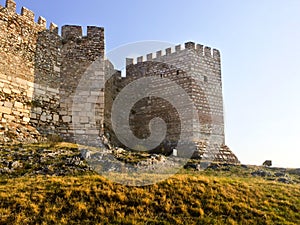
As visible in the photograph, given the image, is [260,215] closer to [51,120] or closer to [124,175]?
[124,175]

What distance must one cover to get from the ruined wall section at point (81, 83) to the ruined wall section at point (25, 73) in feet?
1.69

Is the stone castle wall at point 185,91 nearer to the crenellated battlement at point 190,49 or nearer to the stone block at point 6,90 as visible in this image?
the crenellated battlement at point 190,49

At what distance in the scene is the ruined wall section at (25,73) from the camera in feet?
49.8

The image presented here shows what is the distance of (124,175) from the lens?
1188 centimetres

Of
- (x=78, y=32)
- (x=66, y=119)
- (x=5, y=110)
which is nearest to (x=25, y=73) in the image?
(x=5, y=110)

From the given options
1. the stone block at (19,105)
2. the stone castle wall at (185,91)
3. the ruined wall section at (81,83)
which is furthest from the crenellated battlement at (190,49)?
the stone block at (19,105)

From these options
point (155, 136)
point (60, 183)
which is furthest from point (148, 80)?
point (60, 183)

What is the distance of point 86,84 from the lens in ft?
57.2

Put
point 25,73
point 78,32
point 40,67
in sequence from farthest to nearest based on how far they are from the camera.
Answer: point 78,32 < point 40,67 < point 25,73

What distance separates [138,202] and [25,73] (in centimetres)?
941

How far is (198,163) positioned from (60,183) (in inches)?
305

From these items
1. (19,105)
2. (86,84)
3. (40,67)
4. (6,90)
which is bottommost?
(19,105)

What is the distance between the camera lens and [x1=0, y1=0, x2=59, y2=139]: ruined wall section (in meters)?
15.2

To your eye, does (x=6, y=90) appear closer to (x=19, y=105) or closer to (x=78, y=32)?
(x=19, y=105)
